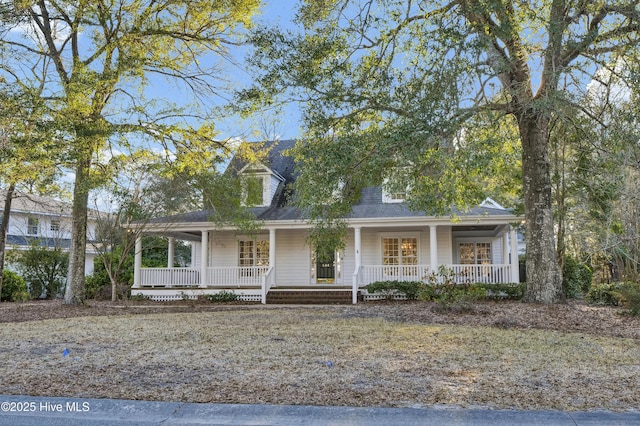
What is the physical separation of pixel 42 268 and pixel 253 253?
887 centimetres

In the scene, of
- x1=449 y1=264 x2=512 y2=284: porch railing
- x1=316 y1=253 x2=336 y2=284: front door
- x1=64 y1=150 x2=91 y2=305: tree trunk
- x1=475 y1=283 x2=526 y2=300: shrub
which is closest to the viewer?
x1=64 y1=150 x2=91 y2=305: tree trunk

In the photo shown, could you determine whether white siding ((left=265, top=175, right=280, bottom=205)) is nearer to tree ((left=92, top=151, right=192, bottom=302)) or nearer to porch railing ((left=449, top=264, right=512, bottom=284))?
tree ((left=92, top=151, right=192, bottom=302))

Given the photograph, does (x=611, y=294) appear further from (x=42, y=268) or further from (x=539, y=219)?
(x=42, y=268)

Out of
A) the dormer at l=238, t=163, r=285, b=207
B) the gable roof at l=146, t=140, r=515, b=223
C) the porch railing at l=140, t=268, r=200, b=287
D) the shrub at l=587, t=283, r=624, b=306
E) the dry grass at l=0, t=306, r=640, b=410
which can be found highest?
the dormer at l=238, t=163, r=285, b=207

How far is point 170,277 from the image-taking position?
64.5 ft

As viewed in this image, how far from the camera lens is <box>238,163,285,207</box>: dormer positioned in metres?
17.2

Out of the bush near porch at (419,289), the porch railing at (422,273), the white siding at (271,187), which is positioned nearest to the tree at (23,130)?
the white siding at (271,187)

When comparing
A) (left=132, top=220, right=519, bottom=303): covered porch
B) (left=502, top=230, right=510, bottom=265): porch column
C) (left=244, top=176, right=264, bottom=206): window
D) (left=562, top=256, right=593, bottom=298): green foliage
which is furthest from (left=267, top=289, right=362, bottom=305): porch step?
(left=562, top=256, right=593, bottom=298): green foliage

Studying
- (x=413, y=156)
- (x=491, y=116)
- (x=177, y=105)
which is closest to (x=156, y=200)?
(x=177, y=105)

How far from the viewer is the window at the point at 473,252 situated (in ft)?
67.8

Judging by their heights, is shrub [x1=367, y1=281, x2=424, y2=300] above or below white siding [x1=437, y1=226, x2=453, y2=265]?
below

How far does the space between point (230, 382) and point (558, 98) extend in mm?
8423

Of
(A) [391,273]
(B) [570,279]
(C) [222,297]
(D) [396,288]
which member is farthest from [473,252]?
(C) [222,297]

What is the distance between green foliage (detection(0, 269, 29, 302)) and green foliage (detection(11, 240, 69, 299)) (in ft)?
2.69
